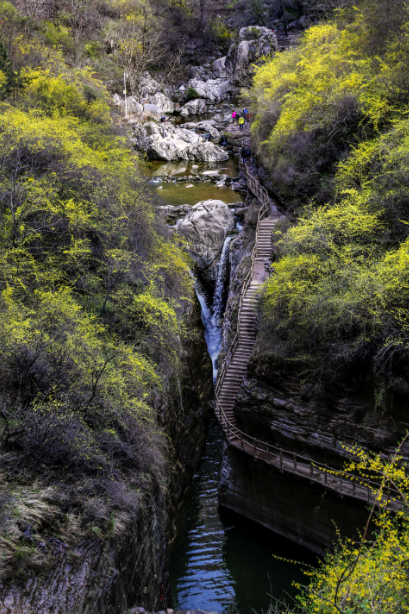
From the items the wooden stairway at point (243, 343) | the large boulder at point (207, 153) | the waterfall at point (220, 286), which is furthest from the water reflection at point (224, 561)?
the large boulder at point (207, 153)

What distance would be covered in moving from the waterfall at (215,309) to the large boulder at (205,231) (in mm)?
672

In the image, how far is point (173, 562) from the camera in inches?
590

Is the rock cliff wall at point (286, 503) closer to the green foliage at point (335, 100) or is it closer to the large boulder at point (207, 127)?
the green foliage at point (335, 100)

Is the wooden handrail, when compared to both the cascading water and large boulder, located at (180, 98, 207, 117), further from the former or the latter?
large boulder, located at (180, 98, 207, 117)

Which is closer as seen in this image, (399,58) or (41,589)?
(41,589)

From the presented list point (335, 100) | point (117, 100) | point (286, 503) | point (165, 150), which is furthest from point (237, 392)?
point (117, 100)

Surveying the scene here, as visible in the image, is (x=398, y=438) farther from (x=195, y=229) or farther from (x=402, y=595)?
(x=195, y=229)

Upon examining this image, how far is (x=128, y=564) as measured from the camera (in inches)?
372

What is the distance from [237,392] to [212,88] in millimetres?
55986

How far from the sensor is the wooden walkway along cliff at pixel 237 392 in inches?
527

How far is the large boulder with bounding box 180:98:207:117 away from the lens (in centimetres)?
5448

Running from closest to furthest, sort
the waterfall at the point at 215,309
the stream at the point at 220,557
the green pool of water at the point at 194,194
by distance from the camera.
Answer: the stream at the point at 220,557 → the waterfall at the point at 215,309 → the green pool of water at the point at 194,194

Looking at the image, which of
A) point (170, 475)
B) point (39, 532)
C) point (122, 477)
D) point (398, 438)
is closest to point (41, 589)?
point (39, 532)

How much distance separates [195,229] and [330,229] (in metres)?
13.3
